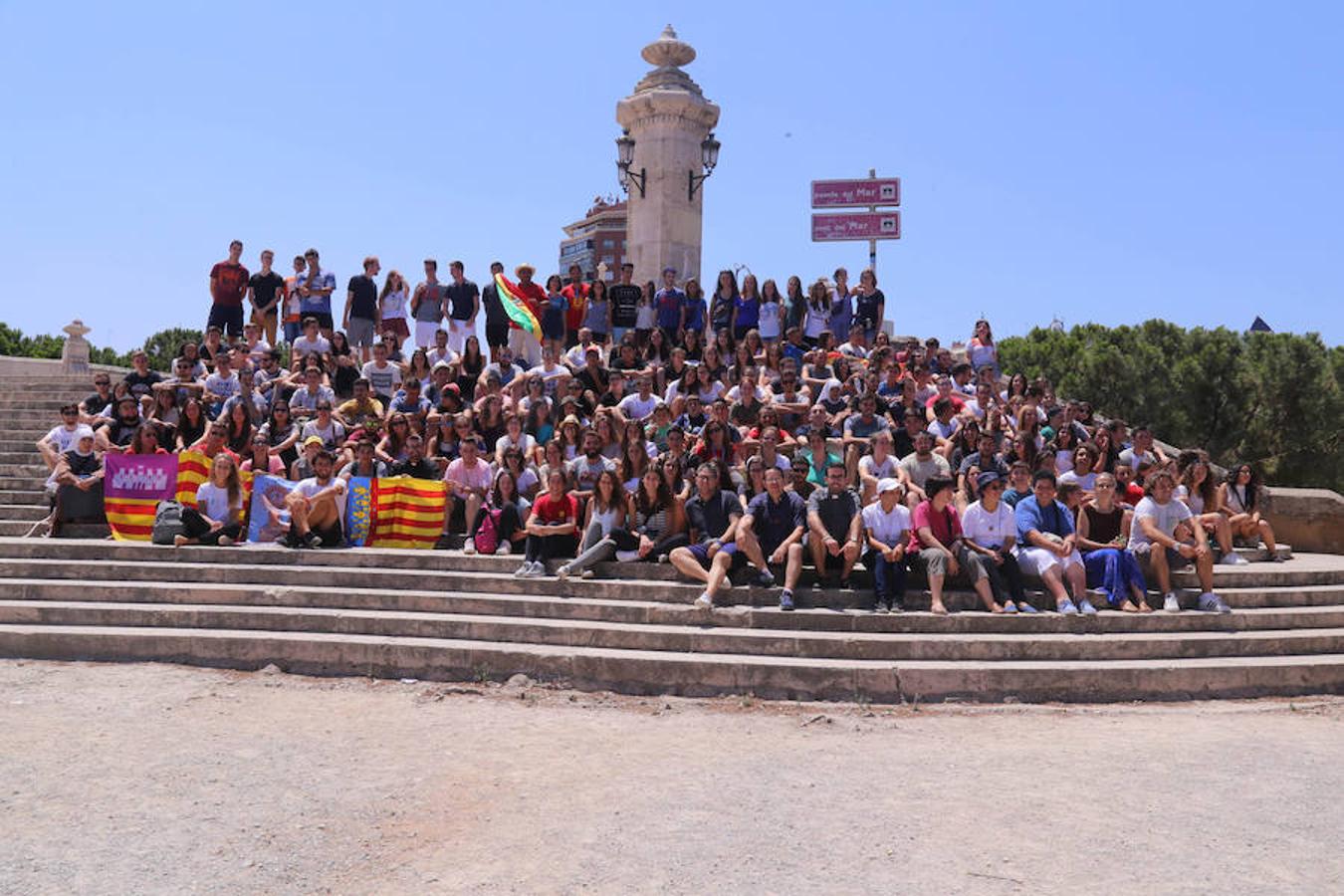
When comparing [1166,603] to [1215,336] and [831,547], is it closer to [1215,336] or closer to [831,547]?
[831,547]

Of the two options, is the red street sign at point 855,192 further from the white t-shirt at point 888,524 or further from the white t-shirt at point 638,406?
the white t-shirt at point 888,524

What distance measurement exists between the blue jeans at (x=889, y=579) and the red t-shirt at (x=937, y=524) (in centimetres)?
24

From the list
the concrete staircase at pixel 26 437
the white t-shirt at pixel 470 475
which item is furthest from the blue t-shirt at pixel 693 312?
the concrete staircase at pixel 26 437

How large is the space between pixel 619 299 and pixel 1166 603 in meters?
9.32

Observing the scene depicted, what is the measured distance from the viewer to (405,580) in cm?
849

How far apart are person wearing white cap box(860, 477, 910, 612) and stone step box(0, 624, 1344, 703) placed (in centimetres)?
79

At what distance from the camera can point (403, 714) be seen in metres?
6.27

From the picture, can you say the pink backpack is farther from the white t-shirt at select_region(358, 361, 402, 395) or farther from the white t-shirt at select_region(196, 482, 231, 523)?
the white t-shirt at select_region(358, 361, 402, 395)

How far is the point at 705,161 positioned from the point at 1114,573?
12709 mm

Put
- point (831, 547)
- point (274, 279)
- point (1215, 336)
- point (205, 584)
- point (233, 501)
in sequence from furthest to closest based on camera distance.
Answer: point (1215, 336)
point (274, 279)
point (233, 501)
point (205, 584)
point (831, 547)

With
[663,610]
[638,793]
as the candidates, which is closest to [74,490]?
[663,610]

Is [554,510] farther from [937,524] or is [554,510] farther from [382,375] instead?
[382,375]

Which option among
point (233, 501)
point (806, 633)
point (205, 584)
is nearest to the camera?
point (806, 633)

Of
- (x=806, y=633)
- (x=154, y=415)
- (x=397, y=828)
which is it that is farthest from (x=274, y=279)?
(x=397, y=828)
